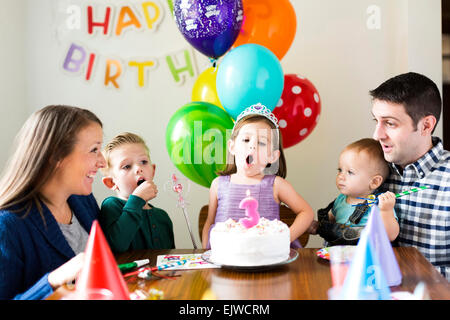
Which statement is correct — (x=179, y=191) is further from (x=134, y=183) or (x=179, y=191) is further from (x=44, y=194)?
(x=44, y=194)

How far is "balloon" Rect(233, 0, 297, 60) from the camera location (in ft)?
7.06

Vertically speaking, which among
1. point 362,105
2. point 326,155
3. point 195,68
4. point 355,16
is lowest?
point 326,155

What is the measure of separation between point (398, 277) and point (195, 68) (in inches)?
78.4

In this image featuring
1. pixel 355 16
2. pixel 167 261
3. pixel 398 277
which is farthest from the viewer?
pixel 355 16

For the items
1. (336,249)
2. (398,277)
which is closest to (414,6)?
(336,249)

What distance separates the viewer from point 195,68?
2.79m

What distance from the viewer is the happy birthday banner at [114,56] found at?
2.78 m

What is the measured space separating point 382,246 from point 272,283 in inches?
10.2

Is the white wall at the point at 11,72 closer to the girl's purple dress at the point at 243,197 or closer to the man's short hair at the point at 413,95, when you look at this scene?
the girl's purple dress at the point at 243,197

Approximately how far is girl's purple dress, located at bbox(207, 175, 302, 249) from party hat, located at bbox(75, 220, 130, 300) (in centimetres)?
85

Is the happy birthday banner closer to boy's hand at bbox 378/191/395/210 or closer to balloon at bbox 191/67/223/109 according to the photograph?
balloon at bbox 191/67/223/109

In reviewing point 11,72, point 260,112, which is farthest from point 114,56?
point 260,112

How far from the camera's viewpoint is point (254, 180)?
176 centimetres

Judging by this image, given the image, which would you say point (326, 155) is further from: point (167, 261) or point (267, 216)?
point (167, 261)
